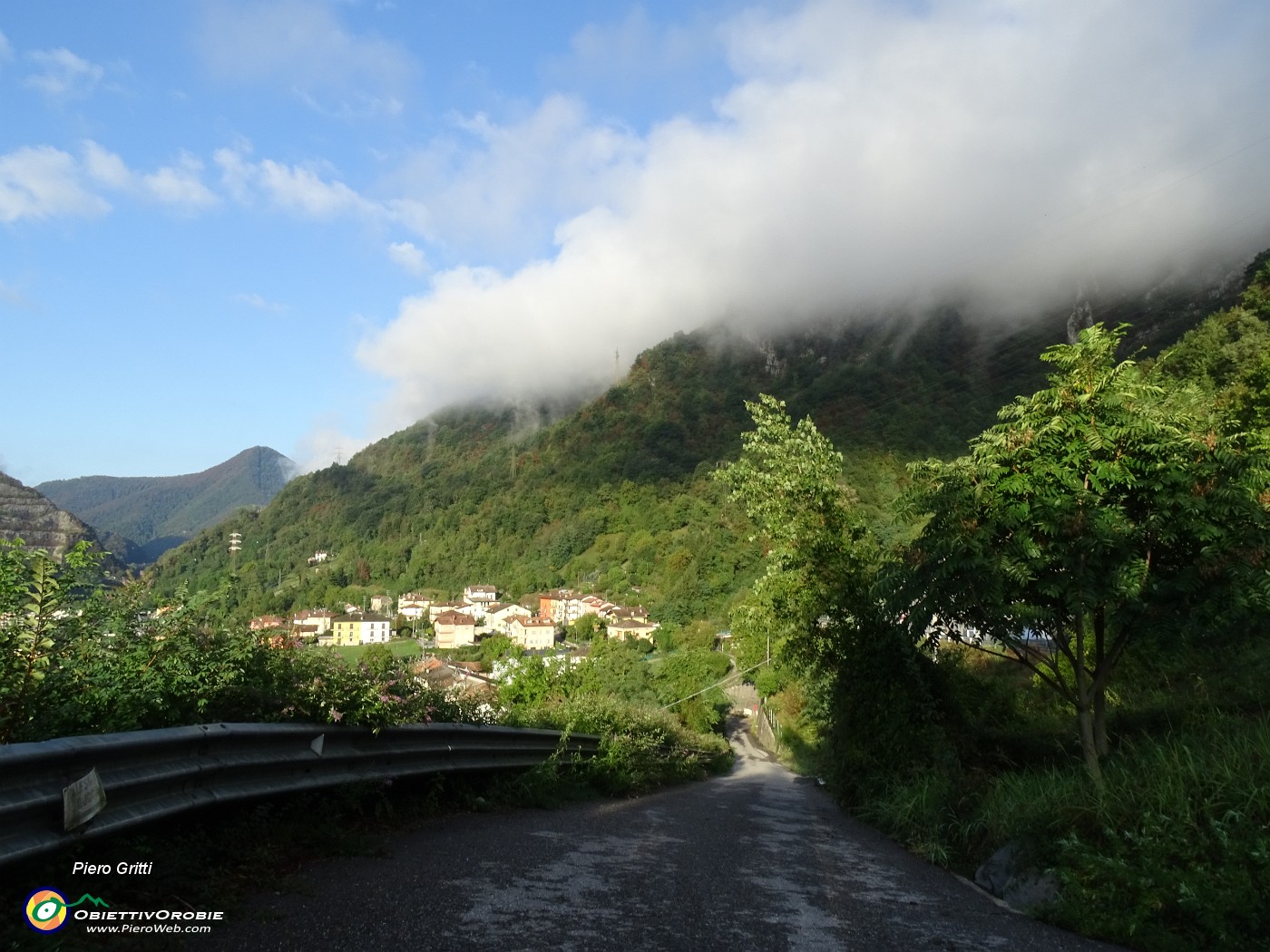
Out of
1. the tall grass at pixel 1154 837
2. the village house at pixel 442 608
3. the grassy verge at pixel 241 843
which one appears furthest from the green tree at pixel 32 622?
the village house at pixel 442 608

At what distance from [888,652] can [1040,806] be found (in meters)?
4.14

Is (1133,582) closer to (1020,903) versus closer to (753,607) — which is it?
(1020,903)

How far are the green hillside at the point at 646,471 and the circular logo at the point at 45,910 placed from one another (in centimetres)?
4332

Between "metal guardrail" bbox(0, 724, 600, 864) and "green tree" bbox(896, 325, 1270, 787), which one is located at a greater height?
"green tree" bbox(896, 325, 1270, 787)

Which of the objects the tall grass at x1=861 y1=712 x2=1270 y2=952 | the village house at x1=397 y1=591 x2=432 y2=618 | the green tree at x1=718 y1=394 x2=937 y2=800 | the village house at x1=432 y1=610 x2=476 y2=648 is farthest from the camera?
the village house at x1=397 y1=591 x2=432 y2=618

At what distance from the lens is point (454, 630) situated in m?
96.7

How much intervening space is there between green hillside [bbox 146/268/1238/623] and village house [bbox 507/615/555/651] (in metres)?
12.1

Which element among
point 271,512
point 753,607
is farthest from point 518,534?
point 753,607

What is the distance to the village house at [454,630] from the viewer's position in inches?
3752

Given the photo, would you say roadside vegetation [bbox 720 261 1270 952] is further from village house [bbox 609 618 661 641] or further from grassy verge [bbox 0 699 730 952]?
village house [bbox 609 618 661 641]

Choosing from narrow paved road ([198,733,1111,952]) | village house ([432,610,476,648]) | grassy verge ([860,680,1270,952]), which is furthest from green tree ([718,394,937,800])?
village house ([432,610,476,648])

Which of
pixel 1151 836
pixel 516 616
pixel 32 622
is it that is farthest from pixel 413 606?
pixel 1151 836

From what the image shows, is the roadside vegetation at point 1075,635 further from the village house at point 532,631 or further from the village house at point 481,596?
the village house at point 481,596

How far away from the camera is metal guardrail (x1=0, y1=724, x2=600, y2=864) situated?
2766 millimetres
